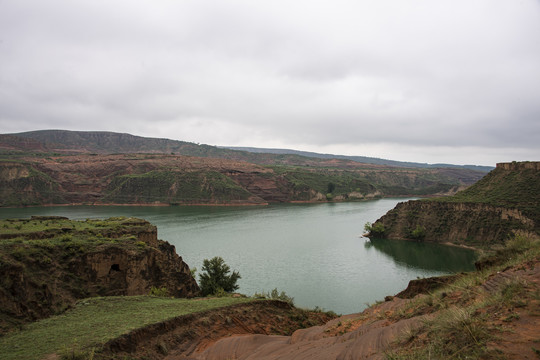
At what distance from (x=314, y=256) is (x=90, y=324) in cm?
3603

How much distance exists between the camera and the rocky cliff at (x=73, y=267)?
14261 millimetres

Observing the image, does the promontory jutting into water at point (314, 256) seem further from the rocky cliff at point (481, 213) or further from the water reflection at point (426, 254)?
the rocky cliff at point (481, 213)

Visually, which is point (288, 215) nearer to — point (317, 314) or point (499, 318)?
point (317, 314)

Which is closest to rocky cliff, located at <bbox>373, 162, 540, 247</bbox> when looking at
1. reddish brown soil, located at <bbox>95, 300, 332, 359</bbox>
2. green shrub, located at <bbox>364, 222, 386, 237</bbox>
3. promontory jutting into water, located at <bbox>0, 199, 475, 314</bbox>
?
green shrub, located at <bbox>364, 222, 386, 237</bbox>

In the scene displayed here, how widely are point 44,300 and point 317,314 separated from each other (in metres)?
13.3

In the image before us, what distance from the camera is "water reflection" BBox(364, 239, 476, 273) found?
139 ft

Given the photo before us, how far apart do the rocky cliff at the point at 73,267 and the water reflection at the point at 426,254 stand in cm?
3204

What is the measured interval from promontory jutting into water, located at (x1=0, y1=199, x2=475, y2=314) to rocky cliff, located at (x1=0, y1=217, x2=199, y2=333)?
1097 cm

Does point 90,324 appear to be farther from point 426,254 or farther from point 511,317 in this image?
point 426,254

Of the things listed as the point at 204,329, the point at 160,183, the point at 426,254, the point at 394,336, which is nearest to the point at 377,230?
the point at 426,254

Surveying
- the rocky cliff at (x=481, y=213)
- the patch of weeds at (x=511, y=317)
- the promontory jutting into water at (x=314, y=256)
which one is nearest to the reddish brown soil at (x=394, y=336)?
the patch of weeds at (x=511, y=317)

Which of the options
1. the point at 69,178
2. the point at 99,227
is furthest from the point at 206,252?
the point at 69,178

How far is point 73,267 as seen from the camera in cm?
1848

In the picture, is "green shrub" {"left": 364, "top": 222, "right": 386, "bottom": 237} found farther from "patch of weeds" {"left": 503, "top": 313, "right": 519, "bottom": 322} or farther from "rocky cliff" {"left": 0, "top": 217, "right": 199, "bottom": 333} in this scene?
"patch of weeds" {"left": 503, "top": 313, "right": 519, "bottom": 322}
